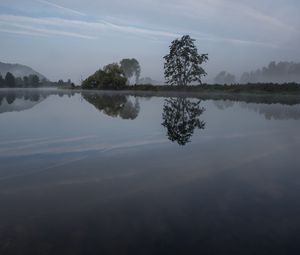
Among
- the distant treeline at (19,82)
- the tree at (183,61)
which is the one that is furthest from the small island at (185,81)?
the distant treeline at (19,82)

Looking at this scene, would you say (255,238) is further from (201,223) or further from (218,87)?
(218,87)

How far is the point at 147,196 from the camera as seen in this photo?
7.13m

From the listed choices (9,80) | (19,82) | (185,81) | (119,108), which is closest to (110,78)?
(185,81)

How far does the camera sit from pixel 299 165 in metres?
10.2

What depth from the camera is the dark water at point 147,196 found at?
5023 mm

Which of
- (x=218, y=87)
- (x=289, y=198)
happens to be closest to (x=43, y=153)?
(x=289, y=198)

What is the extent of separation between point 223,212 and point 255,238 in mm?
1130

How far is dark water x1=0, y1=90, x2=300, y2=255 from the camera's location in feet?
16.5

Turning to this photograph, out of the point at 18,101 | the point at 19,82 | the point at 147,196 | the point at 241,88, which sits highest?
the point at 19,82

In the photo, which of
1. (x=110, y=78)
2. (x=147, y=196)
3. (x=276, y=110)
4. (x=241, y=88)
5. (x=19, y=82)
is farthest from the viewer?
(x=19, y=82)

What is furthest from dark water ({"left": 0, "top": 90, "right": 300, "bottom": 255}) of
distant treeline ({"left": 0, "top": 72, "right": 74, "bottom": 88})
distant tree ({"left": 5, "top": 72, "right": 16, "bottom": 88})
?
distant tree ({"left": 5, "top": 72, "right": 16, "bottom": 88})

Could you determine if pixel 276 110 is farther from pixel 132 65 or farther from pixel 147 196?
pixel 132 65

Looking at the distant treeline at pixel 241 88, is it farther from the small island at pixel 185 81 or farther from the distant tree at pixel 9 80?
the distant tree at pixel 9 80

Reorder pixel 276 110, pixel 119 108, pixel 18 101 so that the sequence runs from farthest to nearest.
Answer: pixel 18 101 → pixel 276 110 → pixel 119 108
